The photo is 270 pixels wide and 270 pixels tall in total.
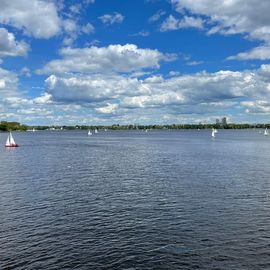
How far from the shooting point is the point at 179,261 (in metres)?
30.7

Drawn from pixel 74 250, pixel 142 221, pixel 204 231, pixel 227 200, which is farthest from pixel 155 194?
pixel 74 250

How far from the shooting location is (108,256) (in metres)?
32.1

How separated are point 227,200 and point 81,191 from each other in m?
23.6

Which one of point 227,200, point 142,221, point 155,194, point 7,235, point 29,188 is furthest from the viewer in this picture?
point 29,188

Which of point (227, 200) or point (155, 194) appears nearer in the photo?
point (227, 200)

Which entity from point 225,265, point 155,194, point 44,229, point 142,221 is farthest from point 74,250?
point 155,194

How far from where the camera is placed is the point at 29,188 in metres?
63.2

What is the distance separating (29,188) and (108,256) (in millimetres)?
35030

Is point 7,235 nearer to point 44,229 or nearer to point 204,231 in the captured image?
point 44,229

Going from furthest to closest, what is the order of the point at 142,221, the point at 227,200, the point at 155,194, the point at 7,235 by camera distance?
1. the point at 155,194
2. the point at 227,200
3. the point at 142,221
4. the point at 7,235

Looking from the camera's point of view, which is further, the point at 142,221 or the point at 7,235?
the point at 142,221

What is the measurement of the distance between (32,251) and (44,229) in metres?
6.53

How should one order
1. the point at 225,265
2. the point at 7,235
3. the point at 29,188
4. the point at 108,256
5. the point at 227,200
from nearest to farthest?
the point at 225,265, the point at 108,256, the point at 7,235, the point at 227,200, the point at 29,188

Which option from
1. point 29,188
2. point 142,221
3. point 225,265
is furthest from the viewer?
point 29,188
